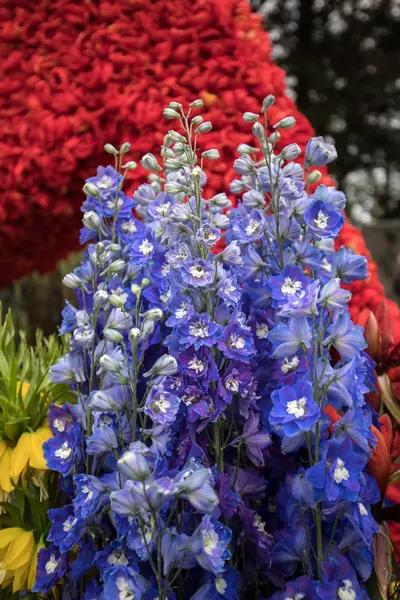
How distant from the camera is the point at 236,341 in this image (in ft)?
2.33

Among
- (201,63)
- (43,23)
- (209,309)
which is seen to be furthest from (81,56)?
(209,309)

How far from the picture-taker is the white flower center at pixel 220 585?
0.68 metres

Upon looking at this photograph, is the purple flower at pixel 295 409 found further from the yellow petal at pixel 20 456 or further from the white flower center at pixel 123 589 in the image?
the yellow petal at pixel 20 456

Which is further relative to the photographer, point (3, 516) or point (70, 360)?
point (3, 516)

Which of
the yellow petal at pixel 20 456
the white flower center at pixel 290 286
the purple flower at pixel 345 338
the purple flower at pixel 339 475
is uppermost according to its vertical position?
the white flower center at pixel 290 286

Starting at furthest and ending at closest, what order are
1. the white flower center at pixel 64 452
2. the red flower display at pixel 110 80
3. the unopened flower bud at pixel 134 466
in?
the red flower display at pixel 110 80 < the white flower center at pixel 64 452 < the unopened flower bud at pixel 134 466

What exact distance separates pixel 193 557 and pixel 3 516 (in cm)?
38

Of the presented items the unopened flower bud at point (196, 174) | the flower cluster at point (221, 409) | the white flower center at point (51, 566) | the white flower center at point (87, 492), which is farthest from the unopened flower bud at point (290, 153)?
the white flower center at point (51, 566)

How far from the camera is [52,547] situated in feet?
2.62

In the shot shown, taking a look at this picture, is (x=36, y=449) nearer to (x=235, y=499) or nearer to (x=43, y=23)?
(x=235, y=499)

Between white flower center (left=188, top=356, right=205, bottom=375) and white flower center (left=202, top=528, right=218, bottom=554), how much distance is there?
0.16m

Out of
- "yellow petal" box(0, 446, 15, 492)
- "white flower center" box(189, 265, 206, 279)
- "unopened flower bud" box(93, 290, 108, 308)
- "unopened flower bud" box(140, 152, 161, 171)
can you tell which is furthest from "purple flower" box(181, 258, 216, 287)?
"yellow petal" box(0, 446, 15, 492)

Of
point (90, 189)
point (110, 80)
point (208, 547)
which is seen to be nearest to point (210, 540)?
point (208, 547)

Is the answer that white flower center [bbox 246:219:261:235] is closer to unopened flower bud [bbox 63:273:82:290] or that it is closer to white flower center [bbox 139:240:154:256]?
white flower center [bbox 139:240:154:256]
